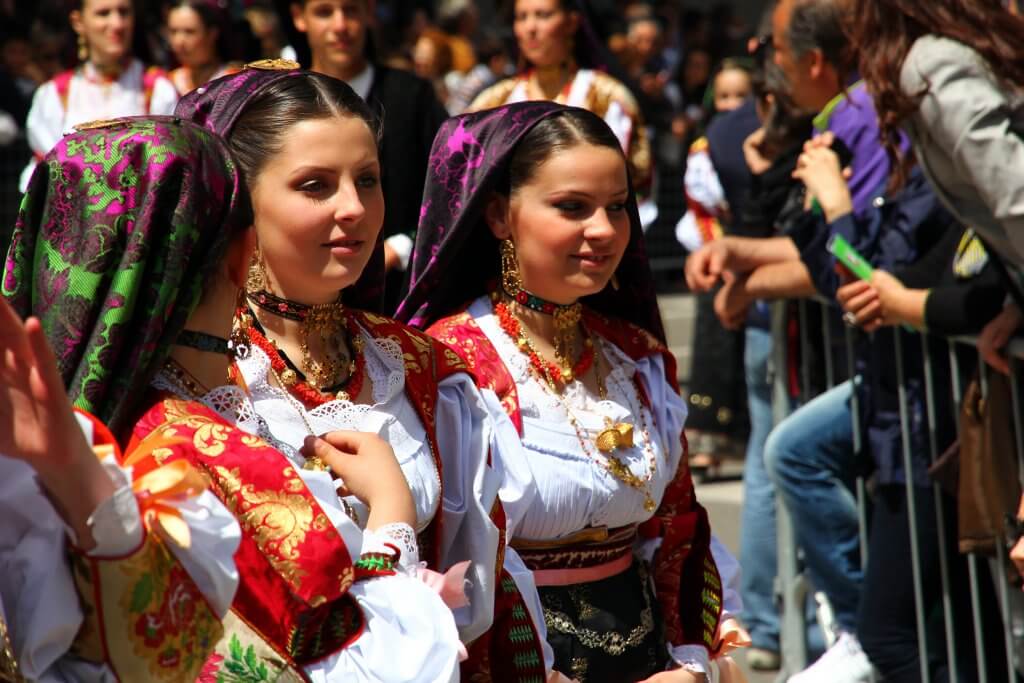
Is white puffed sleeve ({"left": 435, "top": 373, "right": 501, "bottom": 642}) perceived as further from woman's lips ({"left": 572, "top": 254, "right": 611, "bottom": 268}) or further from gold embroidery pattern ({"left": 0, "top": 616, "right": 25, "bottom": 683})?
gold embroidery pattern ({"left": 0, "top": 616, "right": 25, "bottom": 683})

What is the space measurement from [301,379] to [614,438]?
745 mm

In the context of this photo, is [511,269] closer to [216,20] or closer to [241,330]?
[241,330]

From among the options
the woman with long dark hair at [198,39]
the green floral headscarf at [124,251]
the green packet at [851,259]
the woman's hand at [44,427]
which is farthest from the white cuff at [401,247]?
the woman with long dark hair at [198,39]

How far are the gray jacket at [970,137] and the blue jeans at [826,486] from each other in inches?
40.6

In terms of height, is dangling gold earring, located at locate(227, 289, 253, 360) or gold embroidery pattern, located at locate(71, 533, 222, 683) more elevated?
dangling gold earring, located at locate(227, 289, 253, 360)

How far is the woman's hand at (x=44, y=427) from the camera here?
1.83 m

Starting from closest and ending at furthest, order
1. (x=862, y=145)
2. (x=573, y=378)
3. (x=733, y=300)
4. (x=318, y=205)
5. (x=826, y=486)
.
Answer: (x=318, y=205), (x=573, y=378), (x=862, y=145), (x=826, y=486), (x=733, y=300)

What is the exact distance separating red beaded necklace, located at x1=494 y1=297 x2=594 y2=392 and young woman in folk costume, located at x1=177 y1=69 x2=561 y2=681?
1.12ft

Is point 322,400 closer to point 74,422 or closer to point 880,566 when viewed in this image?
point 74,422

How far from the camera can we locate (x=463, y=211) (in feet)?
10.3

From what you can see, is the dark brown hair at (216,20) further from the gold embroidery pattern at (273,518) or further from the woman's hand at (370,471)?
the gold embroidery pattern at (273,518)

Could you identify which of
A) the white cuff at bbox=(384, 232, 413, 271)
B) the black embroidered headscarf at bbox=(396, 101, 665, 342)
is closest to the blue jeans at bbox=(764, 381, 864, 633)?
the white cuff at bbox=(384, 232, 413, 271)

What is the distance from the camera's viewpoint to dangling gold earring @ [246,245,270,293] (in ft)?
8.74

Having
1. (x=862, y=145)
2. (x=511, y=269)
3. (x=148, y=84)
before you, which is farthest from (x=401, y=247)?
(x=148, y=84)
